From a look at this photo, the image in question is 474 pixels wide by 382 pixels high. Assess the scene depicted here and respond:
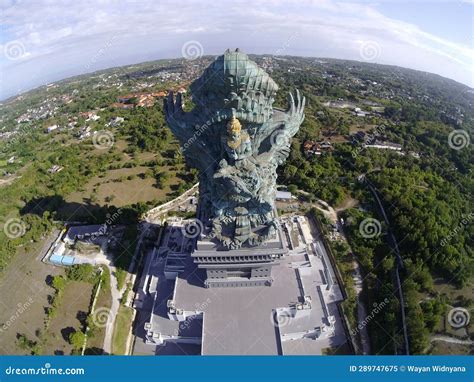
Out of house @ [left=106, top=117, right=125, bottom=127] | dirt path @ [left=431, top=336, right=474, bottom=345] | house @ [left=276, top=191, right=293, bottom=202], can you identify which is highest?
house @ [left=106, top=117, right=125, bottom=127]

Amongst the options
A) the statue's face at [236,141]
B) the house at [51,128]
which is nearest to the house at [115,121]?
the house at [51,128]

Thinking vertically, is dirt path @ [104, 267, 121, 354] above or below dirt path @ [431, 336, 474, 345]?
below

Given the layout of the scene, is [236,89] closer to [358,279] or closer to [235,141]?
[235,141]

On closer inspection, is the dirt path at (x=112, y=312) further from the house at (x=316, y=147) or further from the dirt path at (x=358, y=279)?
the house at (x=316, y=147)

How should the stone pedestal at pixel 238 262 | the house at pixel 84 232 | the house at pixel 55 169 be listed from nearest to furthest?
1. the stone pedestal at pixel 238 262
2. the house at pixel 84 232
3. the house at pixel 55 169

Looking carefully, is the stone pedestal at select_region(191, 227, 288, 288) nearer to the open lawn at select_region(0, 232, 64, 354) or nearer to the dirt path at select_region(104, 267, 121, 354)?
the dirt path at select_region(104, 267, 121, 354)

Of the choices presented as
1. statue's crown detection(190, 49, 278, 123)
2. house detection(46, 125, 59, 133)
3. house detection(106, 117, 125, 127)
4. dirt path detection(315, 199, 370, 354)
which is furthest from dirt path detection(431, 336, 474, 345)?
house detection(46, 125, 59, 133)

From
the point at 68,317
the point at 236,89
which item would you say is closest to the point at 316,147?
the point at 236,89

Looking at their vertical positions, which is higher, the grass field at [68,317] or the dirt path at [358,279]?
the dirt path at [358,279]
